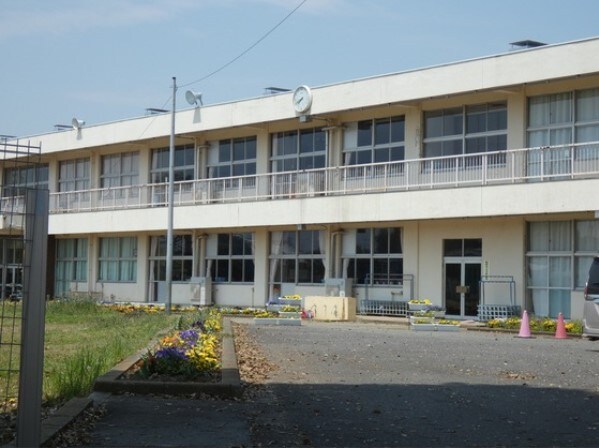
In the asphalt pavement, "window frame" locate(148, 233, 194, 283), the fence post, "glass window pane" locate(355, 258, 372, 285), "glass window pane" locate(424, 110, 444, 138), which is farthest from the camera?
"window frame" locate(148, 233, 194, 283)

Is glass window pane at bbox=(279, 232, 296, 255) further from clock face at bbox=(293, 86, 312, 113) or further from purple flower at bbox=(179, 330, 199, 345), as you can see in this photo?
purple flower at bbox=(179, 330, 199, 345)

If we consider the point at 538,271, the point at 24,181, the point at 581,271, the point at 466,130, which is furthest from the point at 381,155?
the point at 24,181

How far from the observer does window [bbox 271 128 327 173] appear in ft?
128

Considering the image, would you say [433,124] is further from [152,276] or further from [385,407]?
[385,407]

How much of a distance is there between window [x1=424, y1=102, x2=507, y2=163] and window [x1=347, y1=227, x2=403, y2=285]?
365cm

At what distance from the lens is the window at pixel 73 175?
167ft

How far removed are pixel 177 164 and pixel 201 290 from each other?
23.0 ft

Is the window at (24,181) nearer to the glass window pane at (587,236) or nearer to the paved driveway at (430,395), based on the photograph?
the paved driveway at (430,395)

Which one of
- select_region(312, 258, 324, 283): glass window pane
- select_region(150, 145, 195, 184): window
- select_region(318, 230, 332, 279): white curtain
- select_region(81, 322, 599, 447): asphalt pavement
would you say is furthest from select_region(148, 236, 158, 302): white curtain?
select_region(81, 322, 599, 447): asphalt pavement

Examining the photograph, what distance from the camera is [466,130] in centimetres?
3384

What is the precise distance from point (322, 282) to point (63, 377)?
91.6 feet

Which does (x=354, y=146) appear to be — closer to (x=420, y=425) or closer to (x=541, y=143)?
(x=541, y=143)

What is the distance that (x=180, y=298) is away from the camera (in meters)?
44.2

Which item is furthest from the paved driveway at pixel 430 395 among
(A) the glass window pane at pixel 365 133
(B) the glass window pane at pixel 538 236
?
(A) the glass window pane at pixel 365 133
